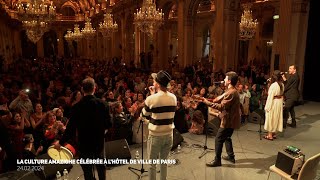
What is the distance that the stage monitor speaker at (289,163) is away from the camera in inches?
155

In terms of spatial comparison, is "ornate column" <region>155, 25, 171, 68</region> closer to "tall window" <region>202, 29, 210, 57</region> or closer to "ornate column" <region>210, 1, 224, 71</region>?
"ornate column" <region>210, 1, 224, 71</region>

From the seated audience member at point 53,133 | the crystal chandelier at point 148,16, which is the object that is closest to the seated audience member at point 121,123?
the seated audience member at point 53,133

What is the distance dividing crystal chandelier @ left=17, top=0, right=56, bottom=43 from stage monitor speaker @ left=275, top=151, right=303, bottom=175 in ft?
30.7

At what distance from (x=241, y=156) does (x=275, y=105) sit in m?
1.56

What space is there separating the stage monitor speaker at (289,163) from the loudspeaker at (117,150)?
8.89 ft

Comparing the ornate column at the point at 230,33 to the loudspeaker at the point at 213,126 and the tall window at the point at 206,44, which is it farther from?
the tall window at the point at 206,44

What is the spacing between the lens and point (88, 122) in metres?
3.44

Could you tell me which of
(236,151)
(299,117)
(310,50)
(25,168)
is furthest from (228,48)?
(25,168)

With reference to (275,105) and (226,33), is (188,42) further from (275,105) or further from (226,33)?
(275,105)

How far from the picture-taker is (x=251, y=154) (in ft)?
19.3

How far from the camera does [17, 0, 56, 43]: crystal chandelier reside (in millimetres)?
9934

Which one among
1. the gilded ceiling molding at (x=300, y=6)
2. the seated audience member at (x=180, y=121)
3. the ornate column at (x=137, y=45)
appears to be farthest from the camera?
the ornate column at (x=137, y=45)

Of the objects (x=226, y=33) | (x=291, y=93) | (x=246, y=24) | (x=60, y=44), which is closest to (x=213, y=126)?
(x=291, y=93)

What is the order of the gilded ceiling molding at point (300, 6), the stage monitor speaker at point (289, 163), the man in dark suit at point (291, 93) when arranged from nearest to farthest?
the stage monitor speaker at point (289, 163) → the man in dark suit at point (291, 93) → the gilded ceiling molding at point (300, 6)
